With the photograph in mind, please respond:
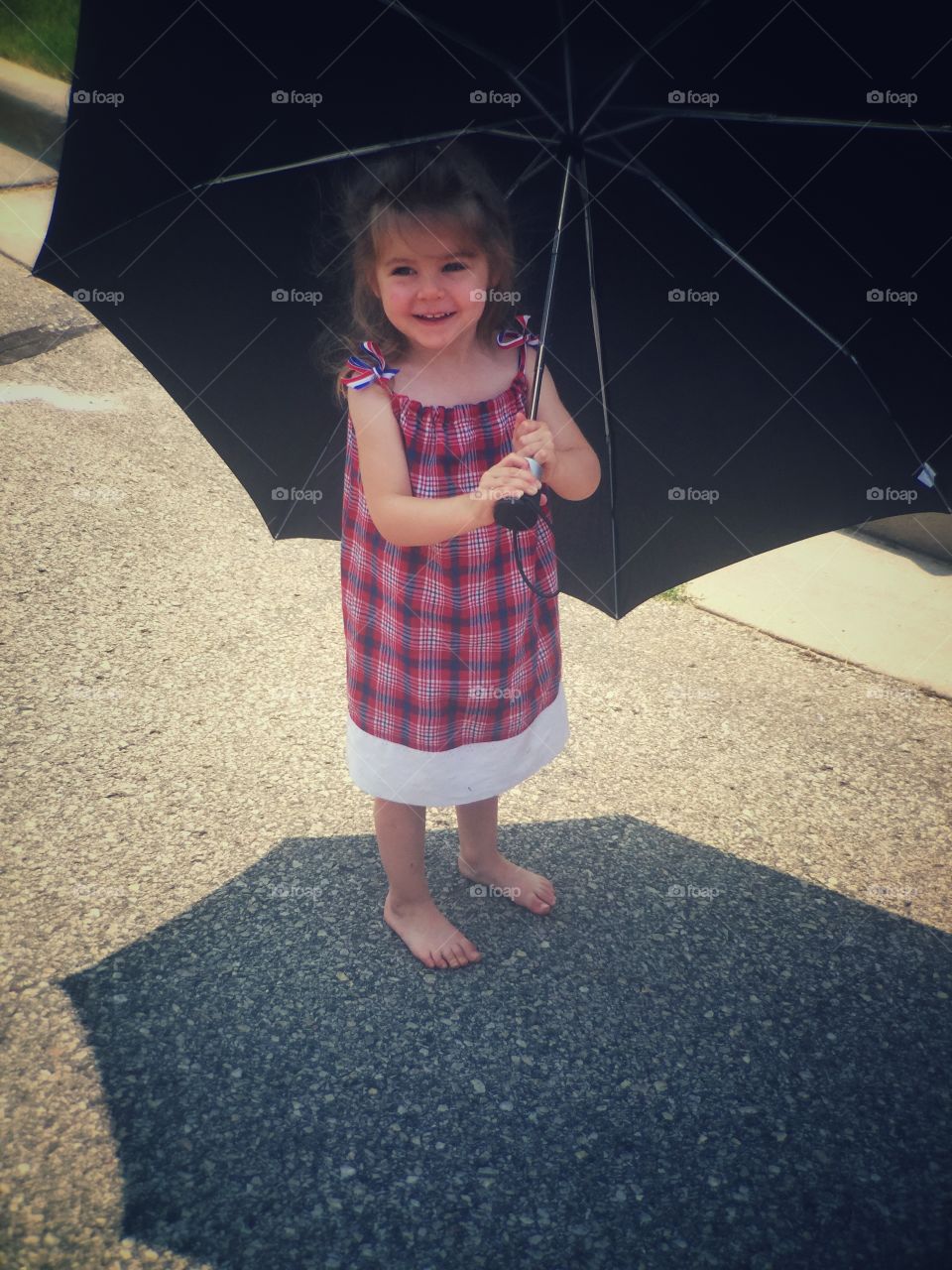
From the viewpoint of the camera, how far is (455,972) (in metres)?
2.47

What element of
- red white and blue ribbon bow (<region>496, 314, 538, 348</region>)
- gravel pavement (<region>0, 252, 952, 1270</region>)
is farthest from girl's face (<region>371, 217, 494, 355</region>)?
gravel pavement (<region>0, 252, 952, 1270</region>)

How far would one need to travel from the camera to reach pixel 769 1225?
6.47ft

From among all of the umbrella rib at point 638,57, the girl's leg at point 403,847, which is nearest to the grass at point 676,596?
the girl's leg at point 403,847

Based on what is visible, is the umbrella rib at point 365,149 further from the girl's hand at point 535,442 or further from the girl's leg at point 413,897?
the girl's leg at point 413,897

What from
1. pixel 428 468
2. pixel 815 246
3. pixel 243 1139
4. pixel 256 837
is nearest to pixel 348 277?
pixel 428 468

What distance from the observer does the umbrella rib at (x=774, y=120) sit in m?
1.57

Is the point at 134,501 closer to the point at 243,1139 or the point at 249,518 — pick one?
the point at 249,518

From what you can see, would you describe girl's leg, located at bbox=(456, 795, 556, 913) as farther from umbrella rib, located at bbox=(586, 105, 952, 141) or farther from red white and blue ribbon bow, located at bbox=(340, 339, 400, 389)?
umbrella rib, located at bbox=(586, 105, 952, 141)

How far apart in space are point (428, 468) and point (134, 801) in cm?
147

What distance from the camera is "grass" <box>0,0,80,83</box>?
8.21 meters

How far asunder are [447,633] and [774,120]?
1.12m

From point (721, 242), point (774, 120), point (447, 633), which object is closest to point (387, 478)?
point (447, 633)

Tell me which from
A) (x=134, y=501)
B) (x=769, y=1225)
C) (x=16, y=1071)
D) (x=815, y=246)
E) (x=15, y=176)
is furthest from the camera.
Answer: (x=15, y=176)

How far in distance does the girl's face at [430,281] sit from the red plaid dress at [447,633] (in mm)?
143
